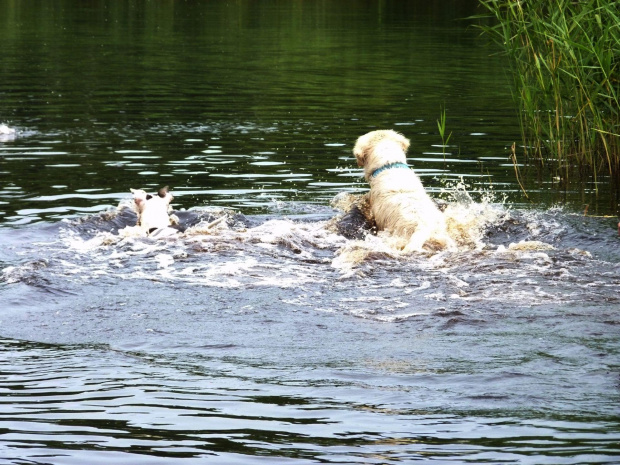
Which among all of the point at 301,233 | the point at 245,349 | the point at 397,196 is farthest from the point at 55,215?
the point at 245,349

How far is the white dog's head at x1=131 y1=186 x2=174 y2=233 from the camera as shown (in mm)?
10656

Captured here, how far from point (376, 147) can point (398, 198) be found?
114cm

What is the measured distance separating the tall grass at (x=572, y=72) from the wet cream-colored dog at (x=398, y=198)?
89.7 inches

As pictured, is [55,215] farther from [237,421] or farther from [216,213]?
[237,421]

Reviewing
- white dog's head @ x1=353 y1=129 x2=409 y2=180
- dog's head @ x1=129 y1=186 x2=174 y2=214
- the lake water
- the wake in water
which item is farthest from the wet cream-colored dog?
dog's head @ x1=129 y1=186 x2=174 y2=214

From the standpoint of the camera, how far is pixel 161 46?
3309 centimetres

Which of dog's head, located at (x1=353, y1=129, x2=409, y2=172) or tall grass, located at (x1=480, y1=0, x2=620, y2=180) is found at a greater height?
tall grass, located at (x1=480, y1=0, x2=620, y2=180)

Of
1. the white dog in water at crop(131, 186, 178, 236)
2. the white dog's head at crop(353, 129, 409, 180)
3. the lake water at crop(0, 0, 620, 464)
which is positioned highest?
the white dog's head at crop(353, 129, 409, 180)

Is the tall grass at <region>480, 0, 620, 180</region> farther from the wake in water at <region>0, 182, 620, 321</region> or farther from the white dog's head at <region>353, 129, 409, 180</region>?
the white dog's head at <region>353, 129, 409, 180</region>

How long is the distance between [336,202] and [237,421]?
7003mm

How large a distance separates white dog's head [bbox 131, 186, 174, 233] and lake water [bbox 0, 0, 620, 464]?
435 mm

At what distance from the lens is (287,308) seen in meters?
8.04

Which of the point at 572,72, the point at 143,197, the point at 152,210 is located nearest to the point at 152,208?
the point at 152,210

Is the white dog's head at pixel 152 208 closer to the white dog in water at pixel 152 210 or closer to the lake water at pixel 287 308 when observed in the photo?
the white dog in water at pixel 152 210
